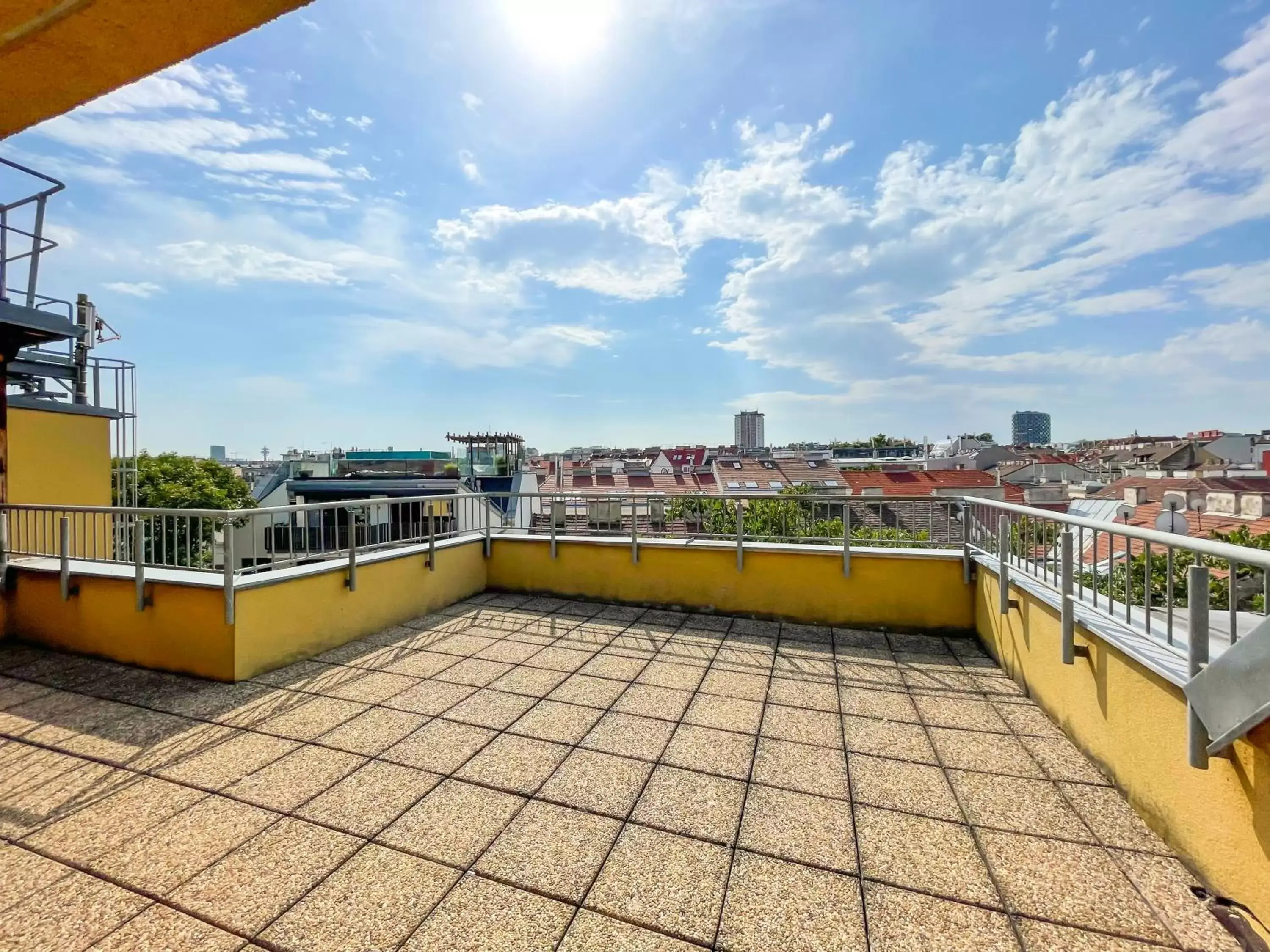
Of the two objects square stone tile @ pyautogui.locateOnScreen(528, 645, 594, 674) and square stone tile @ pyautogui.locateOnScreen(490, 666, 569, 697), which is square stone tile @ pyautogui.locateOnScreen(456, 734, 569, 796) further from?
square stone tile @ pyautogui.locateOnScreen(528, 645, 594, 674)

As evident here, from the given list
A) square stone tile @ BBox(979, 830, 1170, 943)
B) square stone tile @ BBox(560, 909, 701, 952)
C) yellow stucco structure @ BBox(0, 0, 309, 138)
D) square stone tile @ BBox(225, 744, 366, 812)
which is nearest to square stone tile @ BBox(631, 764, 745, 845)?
square stone tile @ BBox(560, 909, 701, 952)

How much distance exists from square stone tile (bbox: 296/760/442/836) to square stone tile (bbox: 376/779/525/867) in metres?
0.07

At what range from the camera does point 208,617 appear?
3.59m

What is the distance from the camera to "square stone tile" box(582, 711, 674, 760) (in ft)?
8.84

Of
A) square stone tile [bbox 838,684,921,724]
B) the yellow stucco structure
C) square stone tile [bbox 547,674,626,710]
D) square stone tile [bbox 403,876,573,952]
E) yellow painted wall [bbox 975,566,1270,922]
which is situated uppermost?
the yellow stucco structure

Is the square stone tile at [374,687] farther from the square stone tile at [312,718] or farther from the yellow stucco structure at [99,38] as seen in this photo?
the yellow stucco structure at [99,38]

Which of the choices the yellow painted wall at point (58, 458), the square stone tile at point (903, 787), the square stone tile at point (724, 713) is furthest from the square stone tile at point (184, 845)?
the yellow painted wall at point (58, 458)

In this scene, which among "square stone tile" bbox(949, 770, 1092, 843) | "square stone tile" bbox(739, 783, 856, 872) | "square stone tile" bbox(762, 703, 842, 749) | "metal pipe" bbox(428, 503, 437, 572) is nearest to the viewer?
"square stone tile" bbox(739, 783, 856, 872)

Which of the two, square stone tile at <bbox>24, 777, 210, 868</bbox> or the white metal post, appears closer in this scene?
square stone tile at <bbox>24, 777, 210, 868</bbox>

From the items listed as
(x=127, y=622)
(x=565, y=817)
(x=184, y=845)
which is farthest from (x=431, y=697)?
(x=127, y=622)

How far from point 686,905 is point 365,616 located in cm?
379

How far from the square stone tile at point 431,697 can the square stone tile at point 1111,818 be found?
3.20 meters

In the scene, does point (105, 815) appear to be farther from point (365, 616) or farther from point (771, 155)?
point (771, 155)

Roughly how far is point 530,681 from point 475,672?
→ 0.46m
